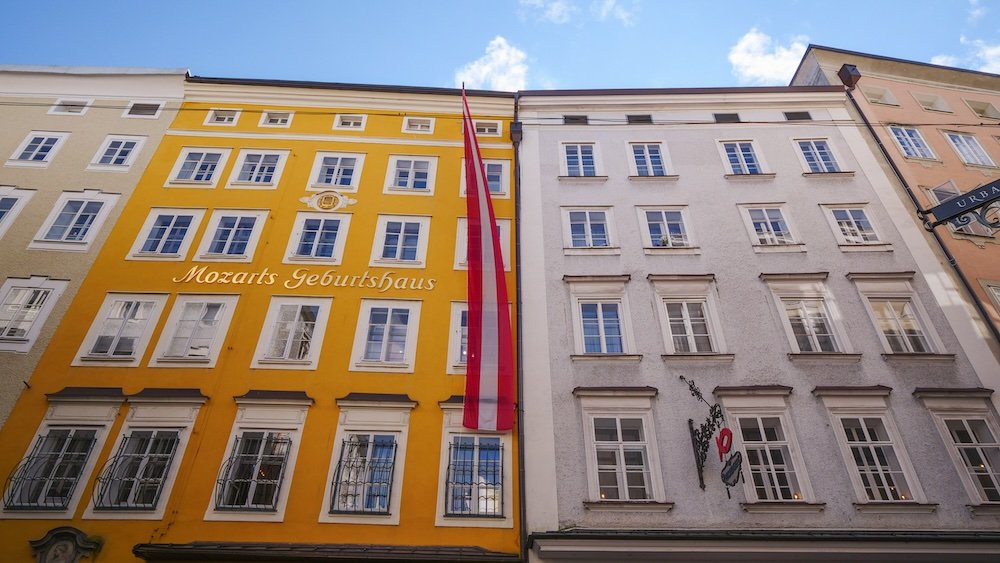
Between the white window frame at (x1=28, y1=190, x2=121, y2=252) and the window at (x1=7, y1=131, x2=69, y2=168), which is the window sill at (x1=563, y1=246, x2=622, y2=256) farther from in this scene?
the window at (x1=7, y1=131, x2=69, y2=168)

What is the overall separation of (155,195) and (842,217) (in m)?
23.2

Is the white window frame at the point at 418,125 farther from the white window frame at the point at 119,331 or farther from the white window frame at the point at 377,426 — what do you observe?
the white window frame at the point at 377,426

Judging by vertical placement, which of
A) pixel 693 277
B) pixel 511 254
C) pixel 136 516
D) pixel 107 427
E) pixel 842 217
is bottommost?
pixel 136 516

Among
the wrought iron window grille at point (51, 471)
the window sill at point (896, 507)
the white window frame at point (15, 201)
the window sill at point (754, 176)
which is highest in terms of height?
the window sill at point (754, 176)

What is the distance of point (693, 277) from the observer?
16.6 metres

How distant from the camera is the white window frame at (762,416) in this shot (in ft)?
42.7

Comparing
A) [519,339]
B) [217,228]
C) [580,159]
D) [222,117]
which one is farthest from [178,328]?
[580,159]

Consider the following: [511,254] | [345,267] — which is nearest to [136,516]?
[345,267]

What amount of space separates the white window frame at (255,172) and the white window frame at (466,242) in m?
6.85

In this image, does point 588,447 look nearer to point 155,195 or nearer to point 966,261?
point 966,261

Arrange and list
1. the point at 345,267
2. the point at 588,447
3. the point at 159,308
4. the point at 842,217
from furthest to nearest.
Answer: the point at 842,217 < the point at 345,267 < the point at 159,308 < the point at 588,447

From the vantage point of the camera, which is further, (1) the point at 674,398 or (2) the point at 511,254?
(2) the point at 511,254

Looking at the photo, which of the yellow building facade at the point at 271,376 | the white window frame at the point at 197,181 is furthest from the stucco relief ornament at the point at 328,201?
the white window frame at the point at 197,181

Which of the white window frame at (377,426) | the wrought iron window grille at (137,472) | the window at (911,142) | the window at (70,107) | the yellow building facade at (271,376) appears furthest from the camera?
the window at (70,107)
